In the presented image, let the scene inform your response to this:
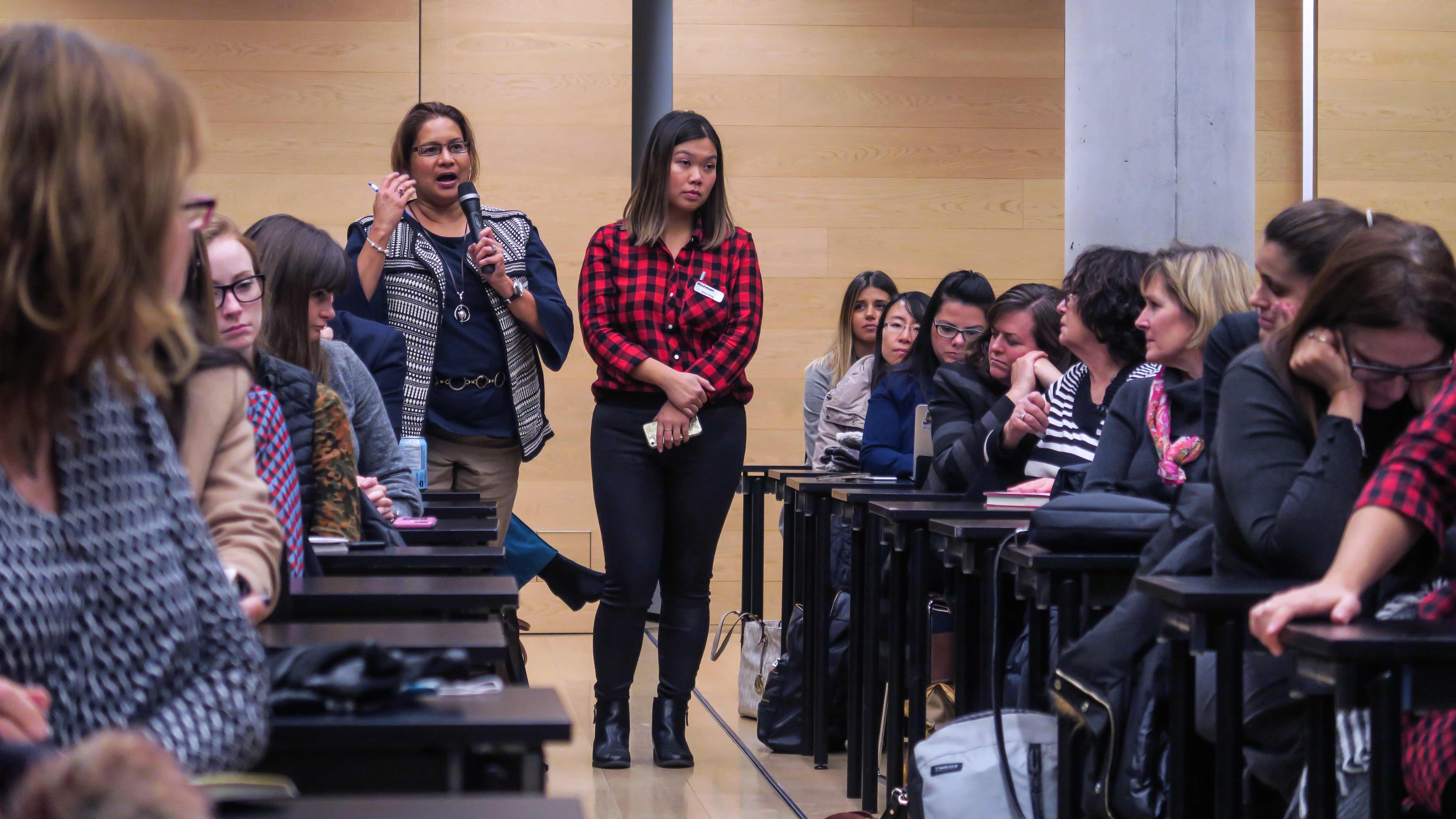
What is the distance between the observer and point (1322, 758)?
146cm

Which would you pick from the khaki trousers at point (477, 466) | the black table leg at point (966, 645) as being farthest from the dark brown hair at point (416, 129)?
the black table leg at point (966, 645)

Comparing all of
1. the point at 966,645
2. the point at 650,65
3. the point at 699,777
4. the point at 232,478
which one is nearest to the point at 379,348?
the point at 699,777

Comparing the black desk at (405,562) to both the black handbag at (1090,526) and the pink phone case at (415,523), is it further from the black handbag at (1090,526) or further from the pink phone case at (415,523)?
the black handbag at (1090,526)

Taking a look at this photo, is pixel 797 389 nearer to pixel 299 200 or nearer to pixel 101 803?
pixel 299 200

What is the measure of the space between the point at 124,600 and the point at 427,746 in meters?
0.25

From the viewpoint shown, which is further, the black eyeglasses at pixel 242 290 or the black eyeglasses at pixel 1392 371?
the black eyeglasses at pixel 242 290

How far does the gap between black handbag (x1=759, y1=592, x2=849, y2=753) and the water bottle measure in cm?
102

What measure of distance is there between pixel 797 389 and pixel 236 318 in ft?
13.1

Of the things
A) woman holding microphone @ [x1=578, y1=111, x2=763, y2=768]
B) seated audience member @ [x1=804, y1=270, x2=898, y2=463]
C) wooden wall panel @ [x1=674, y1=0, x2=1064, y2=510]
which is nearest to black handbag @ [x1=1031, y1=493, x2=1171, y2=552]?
woman holding microphone @ [x1=578, y1=111, x2=763, y2=768]

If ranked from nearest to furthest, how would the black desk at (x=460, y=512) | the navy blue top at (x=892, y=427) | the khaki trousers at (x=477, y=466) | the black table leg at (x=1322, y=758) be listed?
1. the black table leg at (x=1322, y=758)
2. the black desk at (x=460, y=512)
3. the khaki trousers at (x=477, y=466)
4. the navy blue top at (x=892, y=427)

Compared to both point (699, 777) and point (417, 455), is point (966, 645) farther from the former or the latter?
point (417, 455)

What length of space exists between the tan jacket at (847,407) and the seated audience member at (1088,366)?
1.42m

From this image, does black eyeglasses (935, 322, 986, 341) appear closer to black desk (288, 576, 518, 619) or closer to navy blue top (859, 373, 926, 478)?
navy blue top (859, 373, 926, 478)

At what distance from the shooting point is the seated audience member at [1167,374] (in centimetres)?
269
